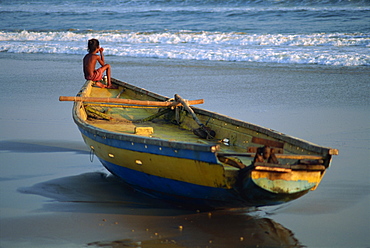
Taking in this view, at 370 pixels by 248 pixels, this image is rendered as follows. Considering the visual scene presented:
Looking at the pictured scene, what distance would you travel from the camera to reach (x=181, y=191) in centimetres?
523

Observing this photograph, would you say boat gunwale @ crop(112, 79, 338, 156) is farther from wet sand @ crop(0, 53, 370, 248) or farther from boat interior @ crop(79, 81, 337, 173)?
wet sand @ crop(0, 53, 370, 248)

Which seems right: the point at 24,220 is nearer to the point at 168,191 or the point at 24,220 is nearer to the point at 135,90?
the point at 168,191

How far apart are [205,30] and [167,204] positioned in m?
20.7

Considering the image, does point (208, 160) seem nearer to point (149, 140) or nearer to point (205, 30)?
point (149, 140)

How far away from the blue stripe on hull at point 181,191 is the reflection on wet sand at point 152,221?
11 centimetres

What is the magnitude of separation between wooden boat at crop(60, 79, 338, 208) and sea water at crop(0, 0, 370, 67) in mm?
9893

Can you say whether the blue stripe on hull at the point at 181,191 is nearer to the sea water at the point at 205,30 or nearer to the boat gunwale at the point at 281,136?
the boat gunwale at the point at 281,136

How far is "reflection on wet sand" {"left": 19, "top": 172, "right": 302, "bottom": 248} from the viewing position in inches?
180

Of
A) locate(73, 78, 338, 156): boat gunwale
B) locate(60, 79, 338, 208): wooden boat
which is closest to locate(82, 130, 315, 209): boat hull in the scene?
locate(60, 79, 338, 208): wooden boat

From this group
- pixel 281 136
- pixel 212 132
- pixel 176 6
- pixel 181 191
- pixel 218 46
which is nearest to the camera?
pixel 181 191

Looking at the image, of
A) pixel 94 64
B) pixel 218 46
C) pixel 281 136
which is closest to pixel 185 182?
pixel 281 136

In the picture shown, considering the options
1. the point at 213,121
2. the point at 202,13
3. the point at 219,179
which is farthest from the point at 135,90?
the point at 202,13

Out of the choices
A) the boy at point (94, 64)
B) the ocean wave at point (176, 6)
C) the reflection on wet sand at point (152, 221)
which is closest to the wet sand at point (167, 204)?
the reflection on wet sand at point (152, 221)

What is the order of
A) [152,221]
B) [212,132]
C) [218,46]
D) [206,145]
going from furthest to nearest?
[218,46]
[212,132]
[152,221]
[206,145]
